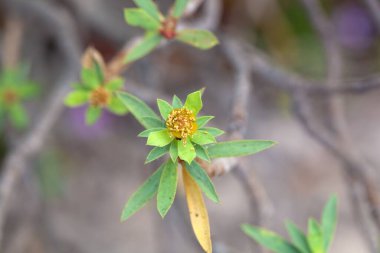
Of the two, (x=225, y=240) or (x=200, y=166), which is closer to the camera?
(x=200, y=166)

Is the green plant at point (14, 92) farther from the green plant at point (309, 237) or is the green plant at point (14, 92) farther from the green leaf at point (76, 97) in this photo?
the green plant at point (309, 237)

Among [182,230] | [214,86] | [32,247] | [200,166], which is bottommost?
[200,166]

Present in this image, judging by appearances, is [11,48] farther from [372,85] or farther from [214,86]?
[372,85]

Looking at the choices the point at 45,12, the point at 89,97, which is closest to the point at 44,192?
the point at 45,12

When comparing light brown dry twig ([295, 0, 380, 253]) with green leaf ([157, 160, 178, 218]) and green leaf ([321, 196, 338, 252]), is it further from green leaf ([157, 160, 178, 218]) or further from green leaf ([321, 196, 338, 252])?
green leaf ([157, 160, 178, 218])

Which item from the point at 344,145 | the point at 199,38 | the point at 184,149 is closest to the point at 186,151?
the point at 184,149

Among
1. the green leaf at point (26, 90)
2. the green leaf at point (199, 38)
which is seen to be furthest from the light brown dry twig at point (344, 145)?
the green leaf at point (26, 90)

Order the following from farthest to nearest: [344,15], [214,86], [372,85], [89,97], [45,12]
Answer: [344,15] → [214,86] → [45,12] → [372,85] → [89,97]
